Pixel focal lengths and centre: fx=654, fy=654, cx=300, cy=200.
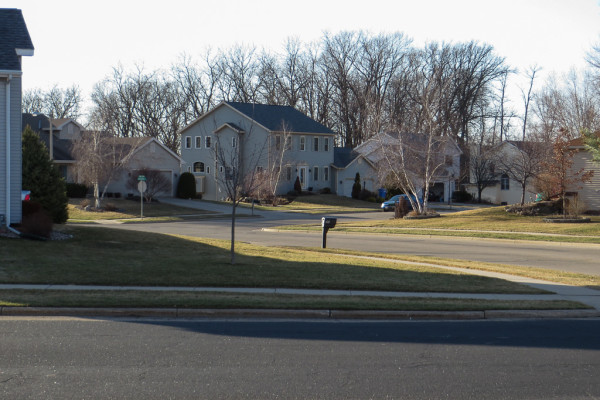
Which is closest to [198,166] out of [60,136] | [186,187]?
[186,187]

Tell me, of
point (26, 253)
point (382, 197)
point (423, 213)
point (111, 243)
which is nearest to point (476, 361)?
point (26, 253)

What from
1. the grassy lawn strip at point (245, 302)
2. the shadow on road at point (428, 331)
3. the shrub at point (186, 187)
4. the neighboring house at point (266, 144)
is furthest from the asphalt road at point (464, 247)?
the neighboring house at point (266, 144)

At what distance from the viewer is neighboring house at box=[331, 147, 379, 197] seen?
6950cm

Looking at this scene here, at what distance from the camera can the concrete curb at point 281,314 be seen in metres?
10.5

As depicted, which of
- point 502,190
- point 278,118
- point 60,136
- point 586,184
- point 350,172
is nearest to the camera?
point 586,184

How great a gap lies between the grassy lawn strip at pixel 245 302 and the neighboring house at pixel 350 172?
56.9m

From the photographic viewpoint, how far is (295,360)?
7.86 metres

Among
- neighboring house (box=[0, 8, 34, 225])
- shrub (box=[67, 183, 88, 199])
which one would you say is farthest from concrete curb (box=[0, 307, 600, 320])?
shrub (box=[67, 183, 88, 199])

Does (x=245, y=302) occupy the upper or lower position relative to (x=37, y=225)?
lower

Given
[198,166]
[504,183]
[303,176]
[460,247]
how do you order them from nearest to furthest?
[460,247] < [198,166] < [303,176] < [504,183]

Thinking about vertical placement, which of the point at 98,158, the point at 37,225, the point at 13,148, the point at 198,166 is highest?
the point at 198,166

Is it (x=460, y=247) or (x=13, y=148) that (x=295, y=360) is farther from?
(x=460, y=247)

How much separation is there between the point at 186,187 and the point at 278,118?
11637 millimetres

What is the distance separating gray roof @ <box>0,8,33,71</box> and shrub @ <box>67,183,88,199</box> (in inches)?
1336
